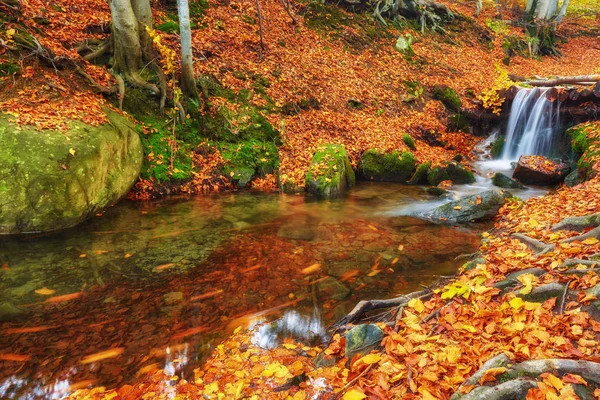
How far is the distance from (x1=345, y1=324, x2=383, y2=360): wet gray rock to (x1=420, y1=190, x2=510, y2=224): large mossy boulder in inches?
201

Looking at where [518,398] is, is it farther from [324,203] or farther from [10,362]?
[324,203]

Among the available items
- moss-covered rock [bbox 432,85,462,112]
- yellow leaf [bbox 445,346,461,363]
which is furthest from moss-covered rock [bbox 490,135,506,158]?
yellow leaf [bbox 445,346,461,363]

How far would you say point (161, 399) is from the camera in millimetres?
3008

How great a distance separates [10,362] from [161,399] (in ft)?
5.56

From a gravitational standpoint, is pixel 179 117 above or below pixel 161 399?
above

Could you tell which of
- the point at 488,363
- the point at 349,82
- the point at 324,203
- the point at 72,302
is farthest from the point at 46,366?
the point at 349,82

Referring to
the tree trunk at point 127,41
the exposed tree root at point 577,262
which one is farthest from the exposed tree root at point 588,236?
the tree trunk at point 127,41

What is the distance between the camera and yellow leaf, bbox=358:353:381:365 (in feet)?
9.34

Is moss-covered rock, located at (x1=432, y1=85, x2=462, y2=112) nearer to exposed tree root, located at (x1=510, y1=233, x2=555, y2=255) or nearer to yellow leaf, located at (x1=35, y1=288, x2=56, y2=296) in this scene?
exposed tree root, located at (x1=510, y1=233, x2=555, y2=255)

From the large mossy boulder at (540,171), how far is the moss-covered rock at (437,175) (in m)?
2.09

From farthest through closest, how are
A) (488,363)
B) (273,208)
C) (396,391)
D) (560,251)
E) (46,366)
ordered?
1. (273,208)
2. (560,251)
3. (46,366)
4. (396,391)
5. (488,363)

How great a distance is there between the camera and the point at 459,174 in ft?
35.9

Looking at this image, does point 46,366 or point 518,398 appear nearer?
point 518,398

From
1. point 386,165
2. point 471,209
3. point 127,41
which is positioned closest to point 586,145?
point 471,209
